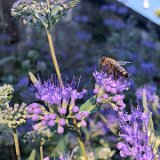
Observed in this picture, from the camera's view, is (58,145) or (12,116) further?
(58,145)

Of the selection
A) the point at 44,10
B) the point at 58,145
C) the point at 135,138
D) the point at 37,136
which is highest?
the point at 44,10

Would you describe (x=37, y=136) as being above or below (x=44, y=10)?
below

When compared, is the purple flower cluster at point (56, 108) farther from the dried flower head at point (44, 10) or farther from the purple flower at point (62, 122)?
the dried flower head at point (44, 10)

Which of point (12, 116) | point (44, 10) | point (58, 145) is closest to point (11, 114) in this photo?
point (12, 116)

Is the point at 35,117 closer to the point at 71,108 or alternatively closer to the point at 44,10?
the point at 71,108

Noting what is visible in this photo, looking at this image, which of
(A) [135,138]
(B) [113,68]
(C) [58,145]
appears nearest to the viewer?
(A) [135,138]

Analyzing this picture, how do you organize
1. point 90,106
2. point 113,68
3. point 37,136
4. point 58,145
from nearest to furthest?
1. point 90,106
2. point 113,68
3. point 37,136
4. point 58,145

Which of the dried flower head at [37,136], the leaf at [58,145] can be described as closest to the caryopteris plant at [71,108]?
the dried flower head at [37,136]

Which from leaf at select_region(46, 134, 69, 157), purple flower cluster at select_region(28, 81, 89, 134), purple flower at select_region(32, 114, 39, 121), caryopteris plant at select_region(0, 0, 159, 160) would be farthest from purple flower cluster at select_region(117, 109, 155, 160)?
leaf at select_region(46, 134, 69, 157)
